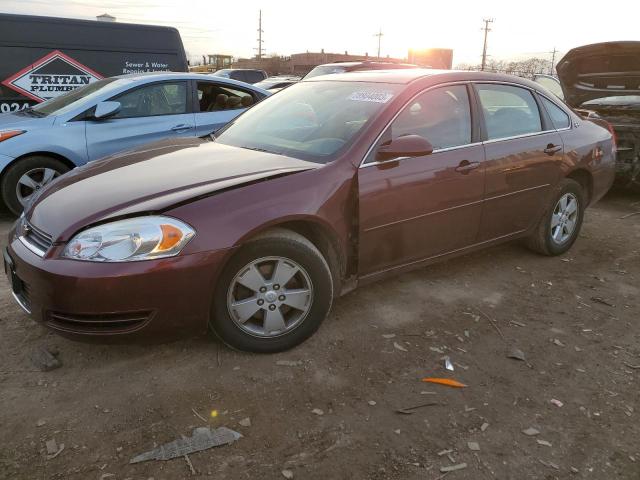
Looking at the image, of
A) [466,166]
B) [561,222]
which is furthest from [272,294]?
[561,222]

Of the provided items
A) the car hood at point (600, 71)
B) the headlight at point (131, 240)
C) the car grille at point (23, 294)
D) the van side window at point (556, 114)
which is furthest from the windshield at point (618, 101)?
the car grille at point (23, 294)

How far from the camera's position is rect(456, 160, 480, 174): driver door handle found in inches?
142

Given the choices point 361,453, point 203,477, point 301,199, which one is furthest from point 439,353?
point 203,477

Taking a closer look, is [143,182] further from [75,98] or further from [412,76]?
[75,98]

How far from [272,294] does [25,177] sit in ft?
13.1

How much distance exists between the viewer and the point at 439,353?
10.1ft

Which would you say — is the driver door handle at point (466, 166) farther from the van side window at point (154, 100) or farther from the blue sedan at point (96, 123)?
the van side window at point (154, 100)

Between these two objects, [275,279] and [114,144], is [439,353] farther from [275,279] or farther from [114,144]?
[114,144]

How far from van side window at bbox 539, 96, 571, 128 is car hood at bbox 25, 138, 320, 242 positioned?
2463mm

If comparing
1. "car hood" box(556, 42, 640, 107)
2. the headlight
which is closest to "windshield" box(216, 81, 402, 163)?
the headlight

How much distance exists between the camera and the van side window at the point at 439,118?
11.2 ft

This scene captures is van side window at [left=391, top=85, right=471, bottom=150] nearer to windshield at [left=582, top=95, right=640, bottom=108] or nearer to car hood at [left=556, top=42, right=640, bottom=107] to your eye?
car hood at [left=556, top=42, right=640, bottom=107]

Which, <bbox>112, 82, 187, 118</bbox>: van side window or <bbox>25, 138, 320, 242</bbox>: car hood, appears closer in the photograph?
<bbox>25, 138, 320, 242</bbox>: car hood

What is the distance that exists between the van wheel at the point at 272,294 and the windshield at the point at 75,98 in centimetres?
399
